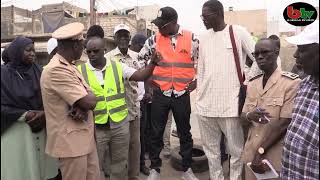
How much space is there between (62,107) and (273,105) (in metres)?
1.66

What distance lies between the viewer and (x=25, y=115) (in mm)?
3074

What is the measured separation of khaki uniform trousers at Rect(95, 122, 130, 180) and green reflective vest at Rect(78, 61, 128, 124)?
0.41 feet

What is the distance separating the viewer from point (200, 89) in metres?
4.00

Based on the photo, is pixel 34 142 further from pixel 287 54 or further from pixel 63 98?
pixel 287 54

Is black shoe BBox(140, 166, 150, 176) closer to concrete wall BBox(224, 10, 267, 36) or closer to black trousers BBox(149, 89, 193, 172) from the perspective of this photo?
black trousers BBox(149, 89, 193, 172)

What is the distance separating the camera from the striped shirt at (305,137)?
6.91 ft

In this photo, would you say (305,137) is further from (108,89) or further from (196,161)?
(196,161)

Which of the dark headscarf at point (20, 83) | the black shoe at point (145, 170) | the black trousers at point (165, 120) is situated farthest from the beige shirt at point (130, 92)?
the dark headscarf at point (20, 83)

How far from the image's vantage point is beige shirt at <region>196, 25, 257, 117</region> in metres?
3.81

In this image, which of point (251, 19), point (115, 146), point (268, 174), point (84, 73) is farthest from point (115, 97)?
point (251, 19)

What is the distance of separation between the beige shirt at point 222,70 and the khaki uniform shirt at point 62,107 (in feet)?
4.83

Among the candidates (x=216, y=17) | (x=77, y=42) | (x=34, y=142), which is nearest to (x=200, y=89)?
(x=216, y=17)

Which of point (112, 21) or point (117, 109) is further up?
point (112, 21)

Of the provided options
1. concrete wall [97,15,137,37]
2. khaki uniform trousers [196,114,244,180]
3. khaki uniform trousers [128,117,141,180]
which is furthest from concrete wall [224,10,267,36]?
khaki uniform trousers [196,114,244,180]
